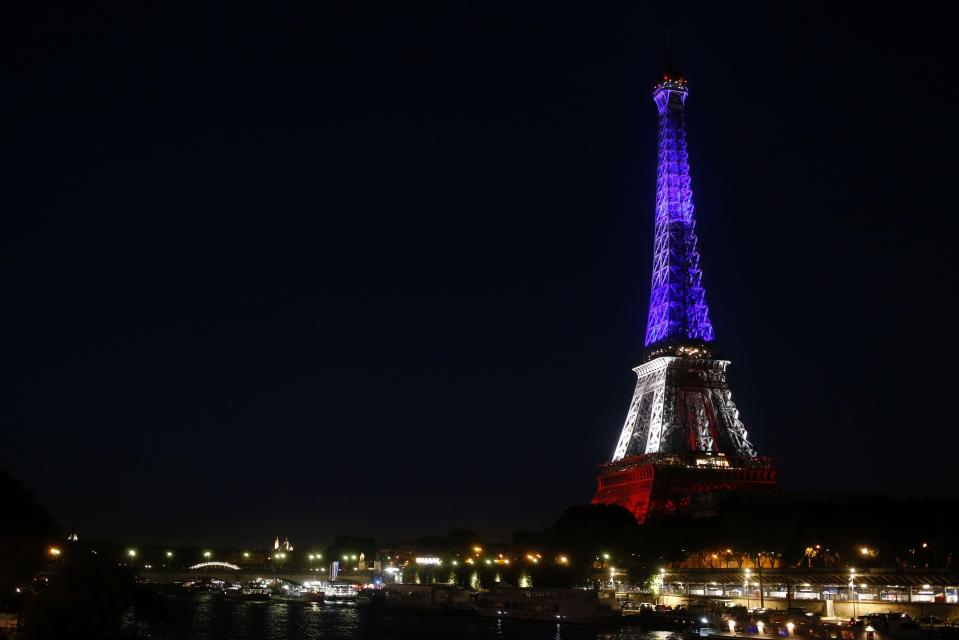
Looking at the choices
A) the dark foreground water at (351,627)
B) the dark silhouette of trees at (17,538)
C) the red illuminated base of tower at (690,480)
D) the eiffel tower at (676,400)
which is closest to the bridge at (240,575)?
the dark foreground water at (351,627)

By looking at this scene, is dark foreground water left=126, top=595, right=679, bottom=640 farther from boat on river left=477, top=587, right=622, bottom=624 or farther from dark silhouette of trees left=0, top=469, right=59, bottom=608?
dark silhouette of trees left=0, top=469, right=59, bottom=608

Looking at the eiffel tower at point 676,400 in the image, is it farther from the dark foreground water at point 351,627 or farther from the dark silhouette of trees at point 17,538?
the dark silhouette of trees at point 17,538

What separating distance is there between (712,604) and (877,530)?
54.8ft

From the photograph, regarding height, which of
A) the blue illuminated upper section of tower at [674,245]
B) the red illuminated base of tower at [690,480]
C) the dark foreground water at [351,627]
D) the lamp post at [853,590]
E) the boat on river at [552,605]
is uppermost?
the blue illuminated upper section of tower at [674,245]

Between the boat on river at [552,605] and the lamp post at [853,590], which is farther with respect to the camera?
the boat on river at [552,605]

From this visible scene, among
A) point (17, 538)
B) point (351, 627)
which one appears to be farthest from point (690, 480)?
point (17, 538)

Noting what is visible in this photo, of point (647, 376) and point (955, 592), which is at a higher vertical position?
point (647, 376)

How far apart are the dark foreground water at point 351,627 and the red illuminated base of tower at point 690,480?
27.5 metres

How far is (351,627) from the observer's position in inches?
3627

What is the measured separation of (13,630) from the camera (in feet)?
168

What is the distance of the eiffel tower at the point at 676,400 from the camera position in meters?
121

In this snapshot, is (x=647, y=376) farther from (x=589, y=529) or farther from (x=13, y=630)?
(x=13, y=630)

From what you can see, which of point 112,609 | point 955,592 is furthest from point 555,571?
point 112,609

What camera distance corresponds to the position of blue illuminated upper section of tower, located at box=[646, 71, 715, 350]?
433ft
